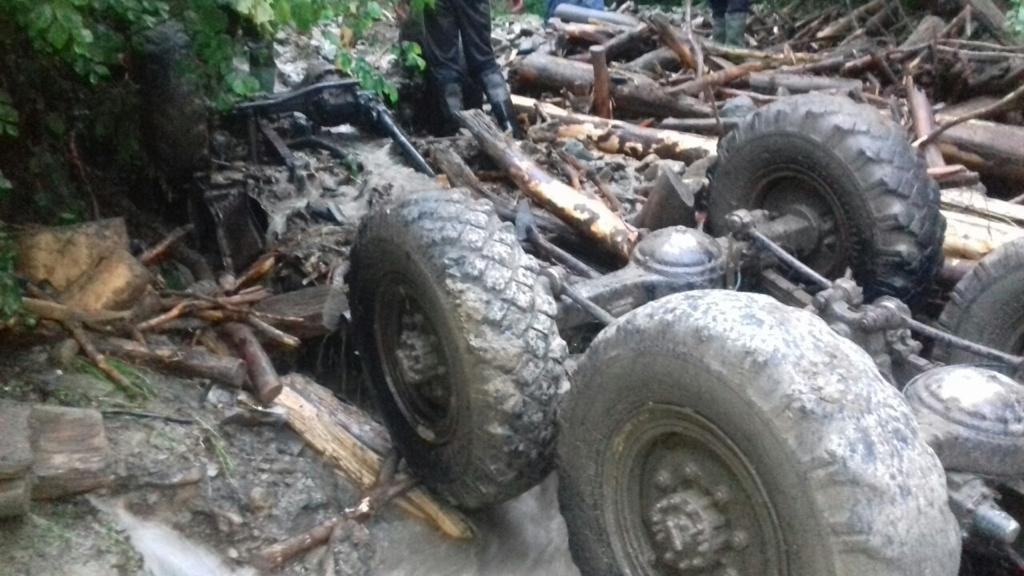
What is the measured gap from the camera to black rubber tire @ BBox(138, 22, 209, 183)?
15.1ft

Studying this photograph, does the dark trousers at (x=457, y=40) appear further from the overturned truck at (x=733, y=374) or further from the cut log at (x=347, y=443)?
the cut log at (x=347, y=443)

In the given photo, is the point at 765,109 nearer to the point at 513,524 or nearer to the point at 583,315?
the point at 583,315

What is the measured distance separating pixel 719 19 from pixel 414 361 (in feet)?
26.3

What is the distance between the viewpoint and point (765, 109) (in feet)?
14.0

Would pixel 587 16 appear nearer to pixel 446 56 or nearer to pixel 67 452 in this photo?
pixel 446 56

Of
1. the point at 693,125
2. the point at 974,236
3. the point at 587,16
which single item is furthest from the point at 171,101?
the point at 587,16

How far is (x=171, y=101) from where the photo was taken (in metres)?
4.68

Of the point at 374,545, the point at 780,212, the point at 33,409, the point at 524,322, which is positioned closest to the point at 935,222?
the point at 780,212

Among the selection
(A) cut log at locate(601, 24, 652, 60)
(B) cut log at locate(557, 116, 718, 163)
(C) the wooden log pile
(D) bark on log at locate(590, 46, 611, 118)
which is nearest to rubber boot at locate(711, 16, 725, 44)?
(C) the wooden log pile

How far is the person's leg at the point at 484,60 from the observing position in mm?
7336

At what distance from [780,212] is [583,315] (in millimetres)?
1281

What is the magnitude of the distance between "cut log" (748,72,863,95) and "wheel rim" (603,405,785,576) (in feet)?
17.5

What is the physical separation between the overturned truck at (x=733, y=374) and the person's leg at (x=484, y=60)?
10.2 ft

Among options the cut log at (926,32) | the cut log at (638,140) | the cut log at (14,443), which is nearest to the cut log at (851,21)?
the cut log at (926,32)
